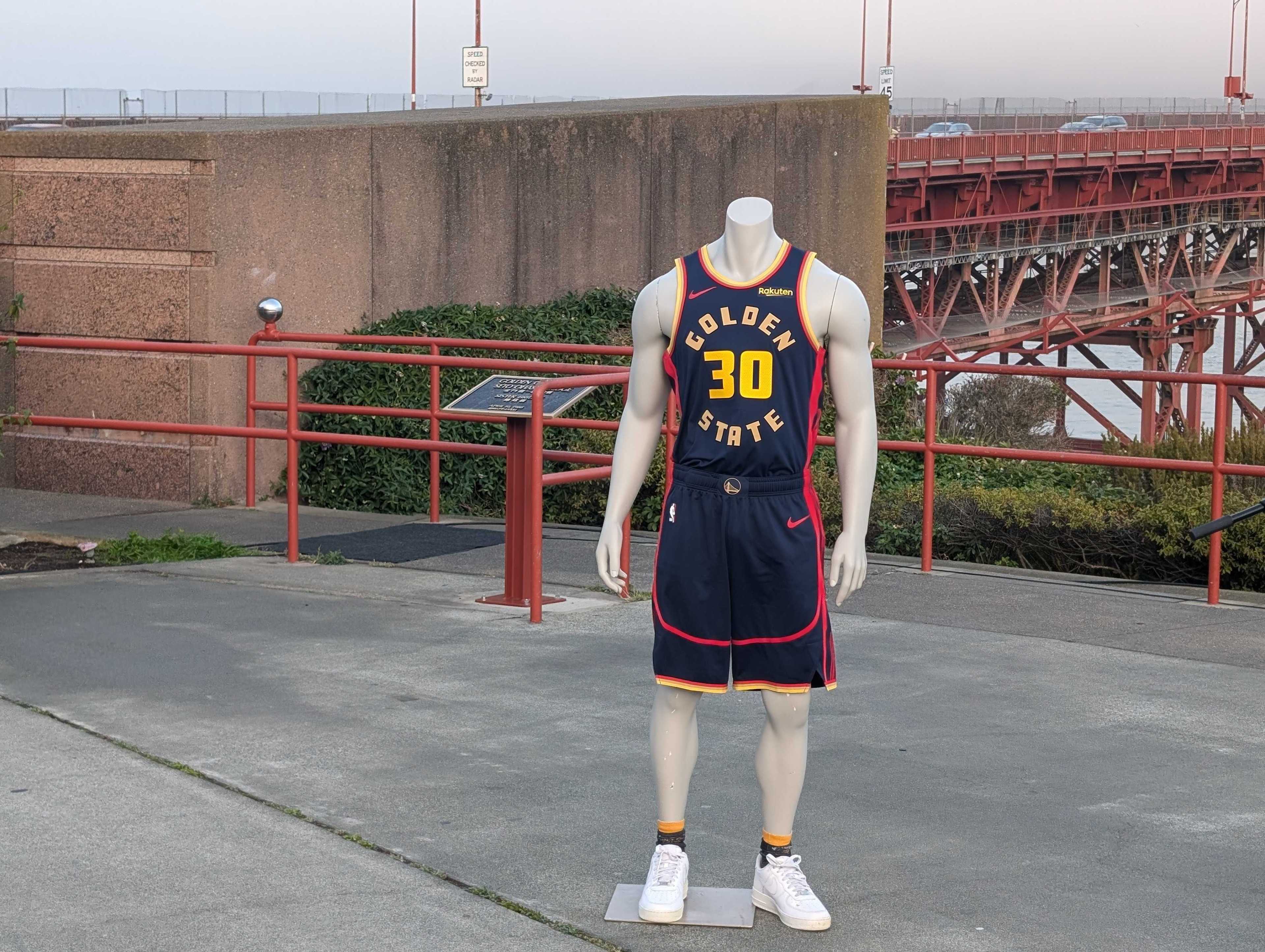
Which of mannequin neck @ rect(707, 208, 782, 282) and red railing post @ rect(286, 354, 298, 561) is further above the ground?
mannequin neck @ rect(707, 208, 782, 282)

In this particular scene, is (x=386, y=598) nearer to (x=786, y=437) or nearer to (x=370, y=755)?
(x=370, y=755)

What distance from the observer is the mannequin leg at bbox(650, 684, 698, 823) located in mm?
3785

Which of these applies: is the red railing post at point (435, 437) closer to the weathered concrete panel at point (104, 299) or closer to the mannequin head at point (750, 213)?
the weathered concrete panel at point (104, 299)

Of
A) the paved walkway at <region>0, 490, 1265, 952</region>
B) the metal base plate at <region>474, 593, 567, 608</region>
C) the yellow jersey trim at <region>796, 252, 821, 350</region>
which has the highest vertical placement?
the yellow jersey trim at <region>796, 252, 821, 350</region>

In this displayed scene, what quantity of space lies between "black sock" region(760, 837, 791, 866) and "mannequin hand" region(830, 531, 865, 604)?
22.2 inches

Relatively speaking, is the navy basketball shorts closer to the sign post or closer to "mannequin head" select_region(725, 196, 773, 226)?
"mannequin head" select_region(725, 196, 773, 226)

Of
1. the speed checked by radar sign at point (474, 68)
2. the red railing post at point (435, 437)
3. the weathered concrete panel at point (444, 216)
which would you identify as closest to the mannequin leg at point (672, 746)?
the red railing post at point (435, 437)

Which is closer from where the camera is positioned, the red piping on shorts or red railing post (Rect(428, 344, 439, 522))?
the red piping on shorts

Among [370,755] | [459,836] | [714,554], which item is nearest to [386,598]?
[370,755]

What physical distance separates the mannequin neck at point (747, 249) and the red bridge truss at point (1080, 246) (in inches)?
933

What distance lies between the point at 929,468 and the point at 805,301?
448 centimetres

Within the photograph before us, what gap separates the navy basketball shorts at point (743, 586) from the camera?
3.64m

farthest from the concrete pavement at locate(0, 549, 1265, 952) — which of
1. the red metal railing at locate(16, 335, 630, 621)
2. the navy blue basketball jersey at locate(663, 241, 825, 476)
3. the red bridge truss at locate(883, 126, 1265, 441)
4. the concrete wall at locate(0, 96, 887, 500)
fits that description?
the red bridge truss at locate(883, 126, 1265, 441)

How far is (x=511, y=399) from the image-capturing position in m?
7.11
